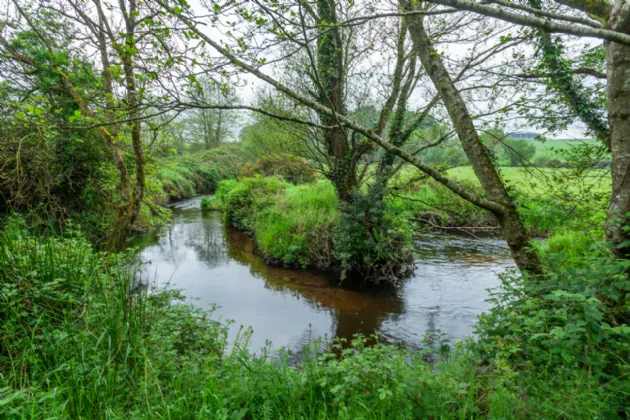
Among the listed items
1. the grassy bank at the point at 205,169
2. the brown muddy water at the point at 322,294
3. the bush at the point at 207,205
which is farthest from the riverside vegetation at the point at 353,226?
the grassy bank at the point at 205,169

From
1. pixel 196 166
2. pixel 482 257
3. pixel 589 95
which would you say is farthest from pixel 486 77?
pixel 196 166

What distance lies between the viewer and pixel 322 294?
708 cm

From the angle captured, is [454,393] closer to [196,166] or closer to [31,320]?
[31,320]

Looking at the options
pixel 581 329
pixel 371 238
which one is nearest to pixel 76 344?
pixel 581 329

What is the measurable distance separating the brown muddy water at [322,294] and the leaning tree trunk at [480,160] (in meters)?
0.83

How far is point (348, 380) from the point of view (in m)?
2.26

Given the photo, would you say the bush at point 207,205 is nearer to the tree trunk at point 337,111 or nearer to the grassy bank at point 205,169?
the grassy bank at point 205,169

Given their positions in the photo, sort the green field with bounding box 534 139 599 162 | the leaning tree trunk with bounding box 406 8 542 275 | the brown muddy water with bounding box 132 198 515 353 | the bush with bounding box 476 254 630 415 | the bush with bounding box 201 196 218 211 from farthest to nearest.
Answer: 1. the bush with bounding box 201 196 218 211
2. the brown muddy water with bounding box 132 198 515 353
3. the green field with bounding box 534 139 599 162
4. the leaning tree trunk with bounding box 406 8 542 275
5. the bush with bounding box 476 254 630 415

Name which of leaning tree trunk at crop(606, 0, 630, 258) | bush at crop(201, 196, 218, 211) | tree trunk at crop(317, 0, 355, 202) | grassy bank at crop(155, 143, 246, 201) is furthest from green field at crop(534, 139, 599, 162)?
grassy bank at crop(155, 143, 246, 201)

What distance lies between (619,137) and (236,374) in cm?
390

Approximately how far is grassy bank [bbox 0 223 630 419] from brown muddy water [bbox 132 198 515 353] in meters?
1.55

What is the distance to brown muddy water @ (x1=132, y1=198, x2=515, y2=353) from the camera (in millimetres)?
5578

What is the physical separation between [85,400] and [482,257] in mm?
9643

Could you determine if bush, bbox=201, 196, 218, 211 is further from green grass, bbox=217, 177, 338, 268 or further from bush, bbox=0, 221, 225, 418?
bush, bbox=0, 221, 225, 418
